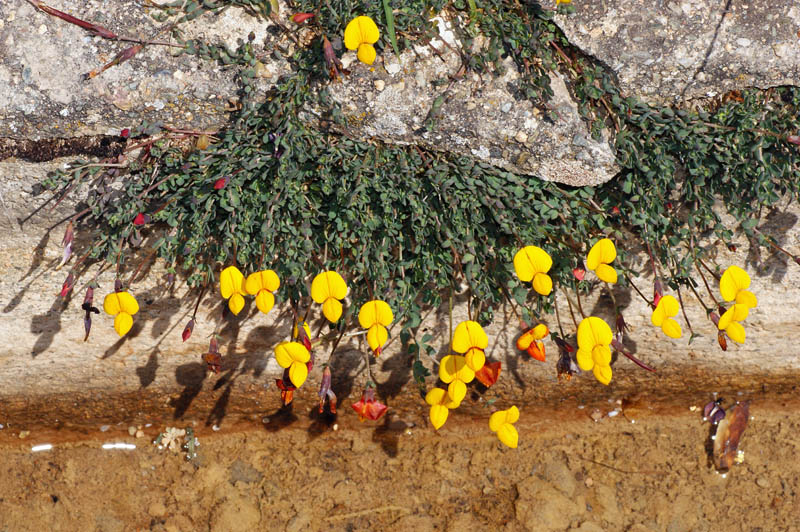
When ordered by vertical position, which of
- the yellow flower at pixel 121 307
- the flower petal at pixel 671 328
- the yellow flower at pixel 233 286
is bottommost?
the yellow flower at pixel 121 307

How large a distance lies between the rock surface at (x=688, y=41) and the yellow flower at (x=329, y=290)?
6.16ft

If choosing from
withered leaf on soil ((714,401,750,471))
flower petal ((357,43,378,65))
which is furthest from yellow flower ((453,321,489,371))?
withered leaf on soil ((714,401,750,471))

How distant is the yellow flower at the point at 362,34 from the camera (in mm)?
3508

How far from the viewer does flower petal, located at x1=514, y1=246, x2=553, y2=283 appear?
11.3ft

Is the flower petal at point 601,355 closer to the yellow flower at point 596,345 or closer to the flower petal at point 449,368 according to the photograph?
the yellow flower at point 596,345

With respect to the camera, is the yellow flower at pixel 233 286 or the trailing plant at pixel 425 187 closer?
the yellow flower at pixel 233 286

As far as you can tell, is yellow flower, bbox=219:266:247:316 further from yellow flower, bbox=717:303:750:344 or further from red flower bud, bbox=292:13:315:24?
yellow flower, bbox=717:303:750:344

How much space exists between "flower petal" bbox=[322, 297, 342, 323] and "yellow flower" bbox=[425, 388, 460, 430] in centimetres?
69

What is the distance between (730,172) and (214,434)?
3.72 metres

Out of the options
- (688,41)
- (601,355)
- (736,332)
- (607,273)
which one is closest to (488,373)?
(601,355)

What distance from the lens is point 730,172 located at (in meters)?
3.85

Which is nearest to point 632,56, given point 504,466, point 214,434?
point 504,466

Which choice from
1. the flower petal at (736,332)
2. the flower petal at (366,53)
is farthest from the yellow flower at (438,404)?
the flower petal at (366,53)

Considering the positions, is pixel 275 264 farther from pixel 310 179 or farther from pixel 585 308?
pixel 585 308
